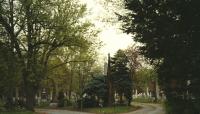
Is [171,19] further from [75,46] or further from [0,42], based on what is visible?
[75,46]

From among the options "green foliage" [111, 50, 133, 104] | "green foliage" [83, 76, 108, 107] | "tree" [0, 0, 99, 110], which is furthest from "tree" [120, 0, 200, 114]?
"green foliage" [111, 50, 133, 104]

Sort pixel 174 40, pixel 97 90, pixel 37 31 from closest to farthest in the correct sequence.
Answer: pixel 174 40, pixel 37 31, pixel 97 90

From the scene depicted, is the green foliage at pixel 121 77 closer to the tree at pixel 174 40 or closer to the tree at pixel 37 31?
the tree at pixel 37 31

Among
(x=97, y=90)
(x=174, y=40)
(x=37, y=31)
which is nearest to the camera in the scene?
(x=174, y=40)

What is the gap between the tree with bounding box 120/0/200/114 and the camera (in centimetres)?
1847

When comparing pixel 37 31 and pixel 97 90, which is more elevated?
pixel 37 31

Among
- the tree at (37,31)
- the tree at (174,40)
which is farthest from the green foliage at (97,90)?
the tree at (174,40)

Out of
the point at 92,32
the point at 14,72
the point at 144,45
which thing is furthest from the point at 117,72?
the point at 144,45

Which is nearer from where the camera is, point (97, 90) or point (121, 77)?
point (97, 90)

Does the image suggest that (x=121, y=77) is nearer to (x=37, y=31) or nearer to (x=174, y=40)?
(x=37, y=31)

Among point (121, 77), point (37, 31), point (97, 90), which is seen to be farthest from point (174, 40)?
point (121, 77)

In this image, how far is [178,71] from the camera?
19078 millimetres

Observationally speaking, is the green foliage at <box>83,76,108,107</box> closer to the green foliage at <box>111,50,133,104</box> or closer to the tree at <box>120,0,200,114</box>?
the green foliage at <box>111,50,133,104</box>

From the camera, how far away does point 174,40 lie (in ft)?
A: 61.4
